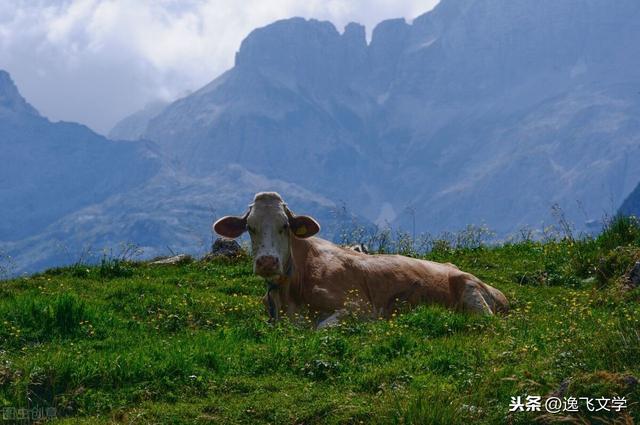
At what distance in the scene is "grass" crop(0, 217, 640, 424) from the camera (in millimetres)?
8477

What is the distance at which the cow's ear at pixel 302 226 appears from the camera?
1425 centimetres

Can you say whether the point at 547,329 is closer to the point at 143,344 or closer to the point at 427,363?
the point at 427,363

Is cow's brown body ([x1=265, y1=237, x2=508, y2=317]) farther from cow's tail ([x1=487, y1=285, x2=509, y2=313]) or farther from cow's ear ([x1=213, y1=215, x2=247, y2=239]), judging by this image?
cow's ear ([x1=213, y1=215, x2=247, y2=239])

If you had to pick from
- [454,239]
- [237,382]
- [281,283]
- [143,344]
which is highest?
[454,239]

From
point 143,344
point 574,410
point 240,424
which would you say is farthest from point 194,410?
point 574,410

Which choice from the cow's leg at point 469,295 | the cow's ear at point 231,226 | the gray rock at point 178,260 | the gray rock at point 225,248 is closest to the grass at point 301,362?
the cow's leg at point 469,295

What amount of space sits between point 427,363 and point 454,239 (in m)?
13.2

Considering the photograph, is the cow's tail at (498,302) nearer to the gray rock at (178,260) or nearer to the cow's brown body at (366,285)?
the cow's brown body at (366,285)

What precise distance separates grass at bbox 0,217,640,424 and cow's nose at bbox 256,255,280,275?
889 mm

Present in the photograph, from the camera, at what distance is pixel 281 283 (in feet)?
45.5

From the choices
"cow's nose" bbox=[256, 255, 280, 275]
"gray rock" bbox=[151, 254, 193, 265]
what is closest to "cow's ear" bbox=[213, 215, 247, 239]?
"cow's nose" bbox=[256, 255, 280, 275]

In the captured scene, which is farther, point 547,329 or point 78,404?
point 547,329

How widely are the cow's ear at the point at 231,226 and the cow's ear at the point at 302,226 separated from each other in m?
0.78

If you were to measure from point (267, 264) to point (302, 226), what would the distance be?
145 centimetres
